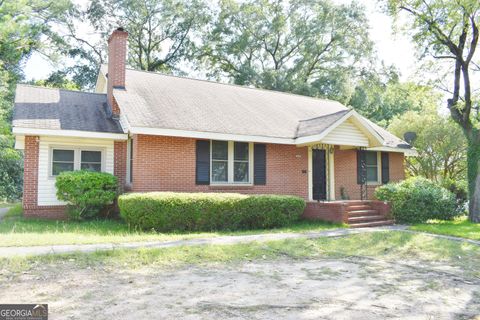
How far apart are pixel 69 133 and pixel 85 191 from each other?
1956mm

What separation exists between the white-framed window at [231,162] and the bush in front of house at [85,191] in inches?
132

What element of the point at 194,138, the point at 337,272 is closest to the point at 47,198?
the point at 194,138

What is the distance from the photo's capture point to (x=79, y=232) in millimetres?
9688

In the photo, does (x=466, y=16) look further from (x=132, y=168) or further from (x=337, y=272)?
(x=132, y=168)

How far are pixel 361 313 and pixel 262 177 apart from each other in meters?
9.54

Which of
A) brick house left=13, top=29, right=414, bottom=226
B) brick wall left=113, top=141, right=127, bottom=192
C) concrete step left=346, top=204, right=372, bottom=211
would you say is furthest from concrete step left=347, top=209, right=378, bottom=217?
brick wall left=113, top=141, right=127, bottom=192

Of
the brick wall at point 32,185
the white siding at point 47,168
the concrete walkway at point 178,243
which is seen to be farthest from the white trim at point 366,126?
the brick wall at point 32,185

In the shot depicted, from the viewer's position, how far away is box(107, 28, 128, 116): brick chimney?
552 inches

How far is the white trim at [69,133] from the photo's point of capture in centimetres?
1136

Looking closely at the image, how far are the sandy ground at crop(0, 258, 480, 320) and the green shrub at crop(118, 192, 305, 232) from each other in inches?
143

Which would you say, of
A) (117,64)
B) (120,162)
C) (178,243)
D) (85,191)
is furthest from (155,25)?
(178,243)

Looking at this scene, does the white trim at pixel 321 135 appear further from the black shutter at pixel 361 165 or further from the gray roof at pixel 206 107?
the black shutter at pixel 361 165

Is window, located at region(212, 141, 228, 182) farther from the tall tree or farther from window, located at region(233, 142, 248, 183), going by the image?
the tall tree

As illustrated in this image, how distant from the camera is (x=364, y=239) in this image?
9.90 meters
